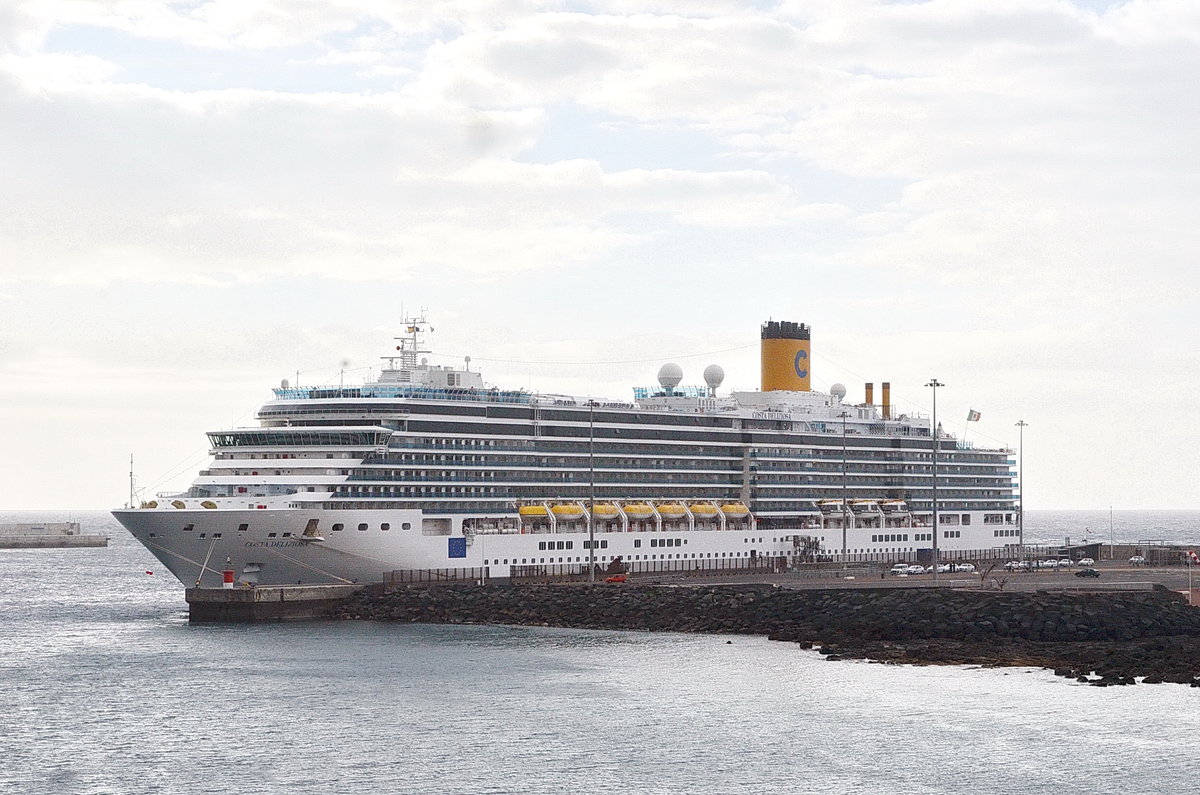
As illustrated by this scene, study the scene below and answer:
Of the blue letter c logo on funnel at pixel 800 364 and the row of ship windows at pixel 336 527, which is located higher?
the blue letter c logo on funnel at pixel 800 364

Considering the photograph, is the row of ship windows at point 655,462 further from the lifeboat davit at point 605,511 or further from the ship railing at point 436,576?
the ship railing at point 436,576

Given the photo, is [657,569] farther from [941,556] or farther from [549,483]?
[941,556]

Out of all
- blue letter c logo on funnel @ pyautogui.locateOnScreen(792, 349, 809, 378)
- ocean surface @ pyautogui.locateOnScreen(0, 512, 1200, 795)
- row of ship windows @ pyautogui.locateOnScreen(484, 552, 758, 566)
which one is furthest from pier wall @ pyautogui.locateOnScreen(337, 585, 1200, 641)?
blue letter c logo on funnel @ pyautogui.locateOnScreen(792, 349, 809, 378)

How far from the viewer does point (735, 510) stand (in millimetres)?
108312

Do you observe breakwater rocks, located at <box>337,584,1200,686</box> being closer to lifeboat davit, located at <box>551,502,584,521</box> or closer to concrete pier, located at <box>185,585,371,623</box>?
concrete pier, located at <box>185,585,371,623</box>

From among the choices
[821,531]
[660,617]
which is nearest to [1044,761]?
Answer: [660,617]

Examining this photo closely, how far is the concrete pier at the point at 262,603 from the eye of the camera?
8150 centimetres

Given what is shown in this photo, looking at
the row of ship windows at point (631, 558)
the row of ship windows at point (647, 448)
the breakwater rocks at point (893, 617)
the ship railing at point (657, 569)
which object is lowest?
the breakwater rocks at point (893, 617)

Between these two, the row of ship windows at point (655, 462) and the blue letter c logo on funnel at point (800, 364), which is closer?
the row of ship windows at point (655, 462)

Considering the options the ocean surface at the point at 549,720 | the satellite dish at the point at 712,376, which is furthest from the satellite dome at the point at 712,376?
the ocean surface at the point at 549,720

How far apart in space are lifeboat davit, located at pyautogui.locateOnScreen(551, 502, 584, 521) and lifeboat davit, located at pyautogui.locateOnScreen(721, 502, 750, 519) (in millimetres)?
13250

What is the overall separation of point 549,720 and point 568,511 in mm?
41908

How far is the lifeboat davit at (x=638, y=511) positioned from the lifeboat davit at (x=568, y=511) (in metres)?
3.79

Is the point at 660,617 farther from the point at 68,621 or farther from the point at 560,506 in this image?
the point at 68,621
